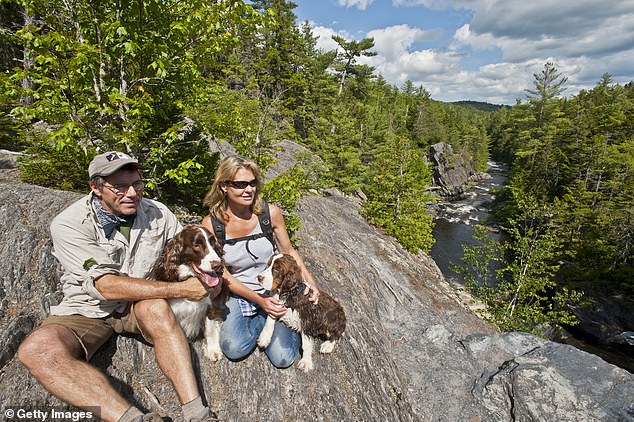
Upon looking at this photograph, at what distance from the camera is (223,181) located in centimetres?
377

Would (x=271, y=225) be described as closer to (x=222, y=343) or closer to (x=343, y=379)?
(x=222, y=343)

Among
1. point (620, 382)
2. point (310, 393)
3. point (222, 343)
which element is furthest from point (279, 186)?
point (620, 382)

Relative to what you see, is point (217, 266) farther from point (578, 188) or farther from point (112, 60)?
point (578, 188)

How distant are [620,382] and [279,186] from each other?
9588mm

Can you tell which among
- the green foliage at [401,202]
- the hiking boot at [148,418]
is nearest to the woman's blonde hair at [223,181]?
the hiking boot at [148,418]

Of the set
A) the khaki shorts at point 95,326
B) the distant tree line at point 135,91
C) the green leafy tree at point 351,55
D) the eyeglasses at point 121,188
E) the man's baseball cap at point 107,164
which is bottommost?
the khaki shorts at point 95,326

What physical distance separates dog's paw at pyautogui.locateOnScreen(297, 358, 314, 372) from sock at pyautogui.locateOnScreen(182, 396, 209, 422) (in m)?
1.55

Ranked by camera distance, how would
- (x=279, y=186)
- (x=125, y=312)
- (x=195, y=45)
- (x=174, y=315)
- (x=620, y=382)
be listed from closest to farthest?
(x=174, y=315) → (x=125, y=312) → (x=195, y=45) → (x=279, y=186) → (x=620, y=382)

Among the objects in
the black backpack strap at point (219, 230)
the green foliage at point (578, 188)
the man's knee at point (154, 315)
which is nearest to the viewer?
the man's knee at point (154, 315)

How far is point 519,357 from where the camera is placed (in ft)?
28.4

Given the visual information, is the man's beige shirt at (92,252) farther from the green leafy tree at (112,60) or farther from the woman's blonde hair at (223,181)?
the green leafy tree at (112,60)

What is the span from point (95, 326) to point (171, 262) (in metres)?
1.02

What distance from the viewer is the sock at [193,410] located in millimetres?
2912

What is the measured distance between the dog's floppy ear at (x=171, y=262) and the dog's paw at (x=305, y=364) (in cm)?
216
